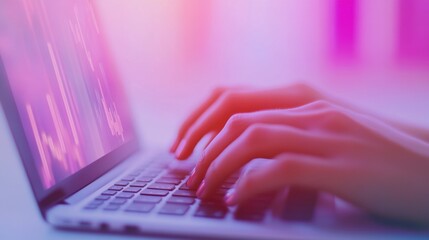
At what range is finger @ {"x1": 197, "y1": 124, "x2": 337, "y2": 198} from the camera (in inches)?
19.5

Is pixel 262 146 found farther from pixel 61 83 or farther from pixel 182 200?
pixel 61 83

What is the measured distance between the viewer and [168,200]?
1.75 ft

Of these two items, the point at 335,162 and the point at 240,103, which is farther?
the point at 240,103

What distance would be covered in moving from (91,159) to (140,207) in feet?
0.55

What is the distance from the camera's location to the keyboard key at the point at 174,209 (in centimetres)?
49

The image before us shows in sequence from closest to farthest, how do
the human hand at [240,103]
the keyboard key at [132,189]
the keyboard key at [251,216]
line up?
the keyboard key at [251,216] → the keyboard key at [132,189] → the human hand at [240,103]

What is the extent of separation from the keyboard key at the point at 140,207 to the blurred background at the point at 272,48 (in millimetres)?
237

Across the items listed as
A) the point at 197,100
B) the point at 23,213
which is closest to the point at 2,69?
the point at 23,213

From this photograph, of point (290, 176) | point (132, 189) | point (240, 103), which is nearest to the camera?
point (290, 176)

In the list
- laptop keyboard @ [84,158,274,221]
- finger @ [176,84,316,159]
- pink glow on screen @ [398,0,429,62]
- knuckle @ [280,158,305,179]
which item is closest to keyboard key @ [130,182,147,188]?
laptop keyboard @ [84,158,274,221]

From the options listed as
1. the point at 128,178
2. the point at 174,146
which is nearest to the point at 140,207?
the point at 128,178

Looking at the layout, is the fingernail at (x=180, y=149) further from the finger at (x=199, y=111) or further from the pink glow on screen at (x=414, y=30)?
the pink glow on screen at (x=414, y=30)

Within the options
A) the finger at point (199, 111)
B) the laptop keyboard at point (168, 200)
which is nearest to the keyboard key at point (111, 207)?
the laptop keyboard at point (168, 200)

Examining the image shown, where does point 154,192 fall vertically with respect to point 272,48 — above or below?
below
